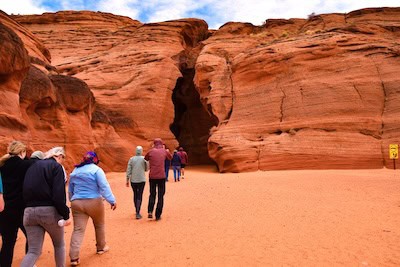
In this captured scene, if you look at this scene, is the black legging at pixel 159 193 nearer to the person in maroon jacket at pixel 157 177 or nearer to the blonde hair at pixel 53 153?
the person in maroon jacket at pixel 157 177

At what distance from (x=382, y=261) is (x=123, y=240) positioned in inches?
157

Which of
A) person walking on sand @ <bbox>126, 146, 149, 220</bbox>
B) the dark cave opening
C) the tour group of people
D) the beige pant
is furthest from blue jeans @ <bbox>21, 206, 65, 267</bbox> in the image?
the dark cave opening

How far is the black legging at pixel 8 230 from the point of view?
161 inches

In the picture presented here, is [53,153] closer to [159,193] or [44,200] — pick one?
[44,200]

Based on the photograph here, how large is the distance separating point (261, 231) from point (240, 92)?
15.9m

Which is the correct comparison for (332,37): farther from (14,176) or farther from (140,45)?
(14,176)

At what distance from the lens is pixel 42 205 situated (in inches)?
151

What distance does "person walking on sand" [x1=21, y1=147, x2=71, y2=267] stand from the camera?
381cm

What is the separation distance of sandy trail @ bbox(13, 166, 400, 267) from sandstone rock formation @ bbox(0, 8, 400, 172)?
694 cm

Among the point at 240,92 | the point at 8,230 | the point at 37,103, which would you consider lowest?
the point at 8,230

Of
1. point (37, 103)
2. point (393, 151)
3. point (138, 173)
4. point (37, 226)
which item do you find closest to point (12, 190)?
point (37, 226)

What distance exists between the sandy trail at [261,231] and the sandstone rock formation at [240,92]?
6939mm

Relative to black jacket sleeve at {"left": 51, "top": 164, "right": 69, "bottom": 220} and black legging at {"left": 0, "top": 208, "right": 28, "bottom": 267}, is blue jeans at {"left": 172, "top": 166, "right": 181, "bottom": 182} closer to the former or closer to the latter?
black legging at {"left": 0, "top": 208, "right": 28, "bottom": 267}

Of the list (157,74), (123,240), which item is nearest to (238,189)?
(123,240)
